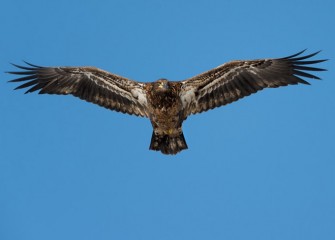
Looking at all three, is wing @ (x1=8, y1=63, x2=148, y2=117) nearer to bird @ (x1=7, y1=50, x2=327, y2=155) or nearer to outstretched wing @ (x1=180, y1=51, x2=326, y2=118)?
bird @ (x1=7, y1=50, x2=327, y2=155)

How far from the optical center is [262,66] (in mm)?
15188

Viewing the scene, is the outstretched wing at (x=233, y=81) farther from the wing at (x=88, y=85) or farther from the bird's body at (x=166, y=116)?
the wing at (x=88, y=85)

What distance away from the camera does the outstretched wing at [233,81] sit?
14969 mm

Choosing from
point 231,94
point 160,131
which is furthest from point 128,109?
point 231,94

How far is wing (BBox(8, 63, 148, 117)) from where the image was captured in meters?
15.7

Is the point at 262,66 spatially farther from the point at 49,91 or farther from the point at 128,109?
the point at 49,91

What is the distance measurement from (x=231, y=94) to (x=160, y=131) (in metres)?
1.88

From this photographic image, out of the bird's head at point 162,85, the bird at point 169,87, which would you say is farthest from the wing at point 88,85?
the bird's head at point 162,85

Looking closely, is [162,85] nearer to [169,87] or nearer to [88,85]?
[169,87]

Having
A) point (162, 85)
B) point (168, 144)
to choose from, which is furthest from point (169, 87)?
point (168, 144)

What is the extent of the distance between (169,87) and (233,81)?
1588 millimetres

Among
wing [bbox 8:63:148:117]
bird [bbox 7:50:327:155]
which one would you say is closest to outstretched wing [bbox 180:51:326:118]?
bird [bbox 7:50:327:155]

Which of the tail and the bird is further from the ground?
the bird

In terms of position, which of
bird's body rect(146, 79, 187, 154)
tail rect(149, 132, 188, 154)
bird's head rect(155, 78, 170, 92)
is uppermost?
bird's head rect(155, 78, 170, 92)
